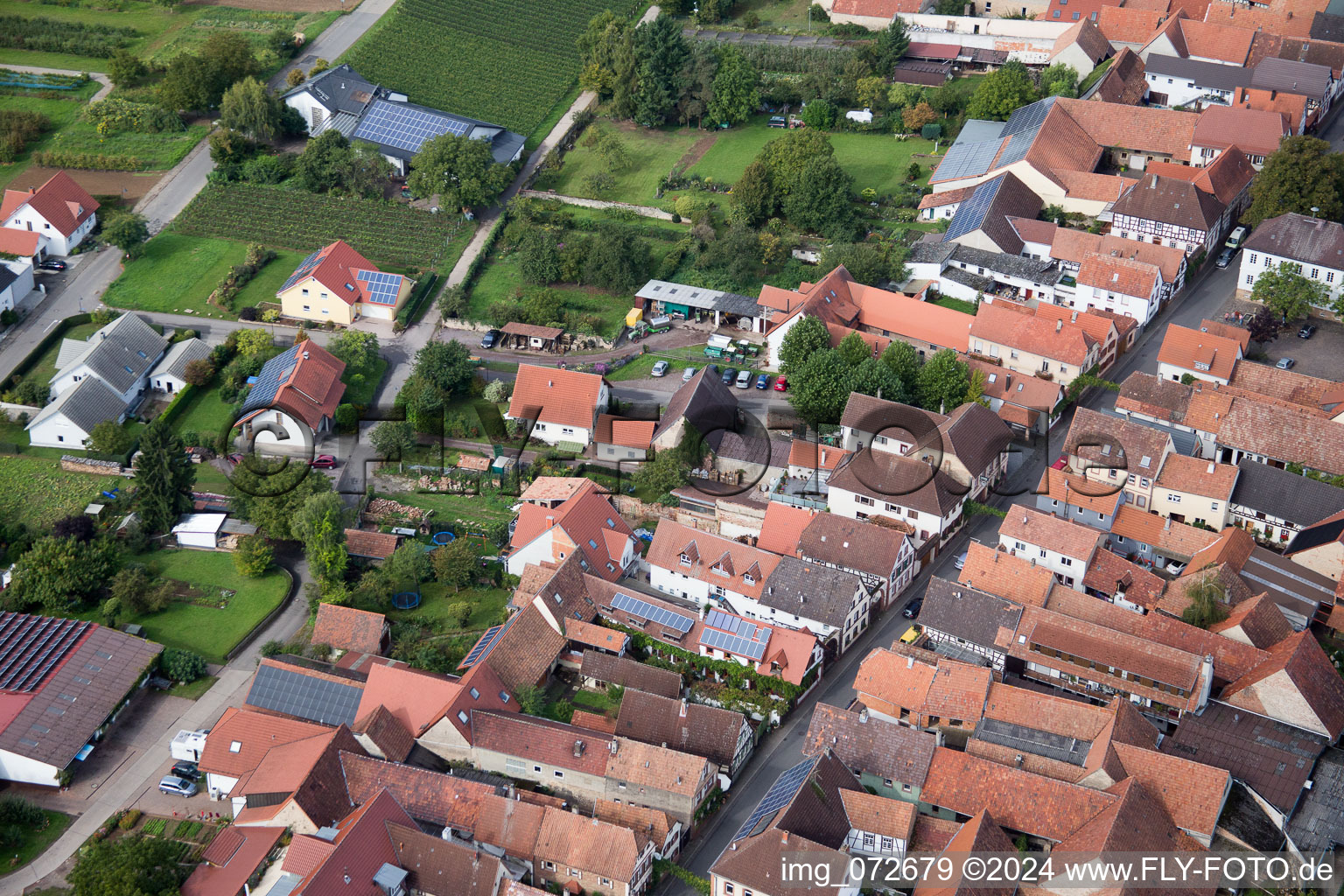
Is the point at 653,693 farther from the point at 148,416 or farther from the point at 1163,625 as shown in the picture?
the point at 148,416

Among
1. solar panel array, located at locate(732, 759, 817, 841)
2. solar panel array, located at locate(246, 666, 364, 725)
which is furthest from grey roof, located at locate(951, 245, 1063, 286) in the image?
solar panel array, located at locate(246, 666, 364, 725)

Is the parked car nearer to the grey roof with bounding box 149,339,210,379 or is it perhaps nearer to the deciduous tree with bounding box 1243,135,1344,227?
the grey roof with bounding box 149,339,210,379

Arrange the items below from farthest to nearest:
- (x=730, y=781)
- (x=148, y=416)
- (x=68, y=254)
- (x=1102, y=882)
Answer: (x=68, y=254) → (x=148, y=416) → (x=730, y=781) → (x=1102, y=882)

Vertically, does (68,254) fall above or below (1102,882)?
below

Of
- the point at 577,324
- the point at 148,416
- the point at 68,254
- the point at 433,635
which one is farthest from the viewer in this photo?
the point at 68,254

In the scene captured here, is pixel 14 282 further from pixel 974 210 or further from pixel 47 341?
pixel 974 210

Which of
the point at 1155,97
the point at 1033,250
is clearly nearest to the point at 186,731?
the point at 1033,250

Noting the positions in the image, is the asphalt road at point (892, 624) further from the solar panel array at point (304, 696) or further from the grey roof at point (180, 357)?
the grey roof at point (180, 357)

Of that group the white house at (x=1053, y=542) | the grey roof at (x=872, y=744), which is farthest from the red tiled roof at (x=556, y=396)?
the grey roof at (x=872, y=744)
